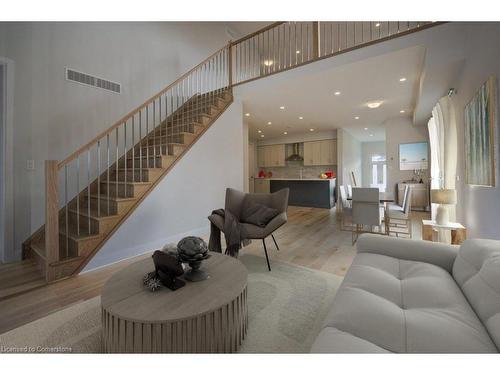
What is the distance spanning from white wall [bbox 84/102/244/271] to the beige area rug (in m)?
1.02

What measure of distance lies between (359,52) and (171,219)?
3752 millimetres

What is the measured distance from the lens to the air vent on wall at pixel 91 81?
3.27 metres

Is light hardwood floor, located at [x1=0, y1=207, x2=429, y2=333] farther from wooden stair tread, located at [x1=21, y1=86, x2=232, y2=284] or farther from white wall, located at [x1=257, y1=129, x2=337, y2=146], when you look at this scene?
white wall, located at [x1=257, y1=129, x2=337, y2=146]

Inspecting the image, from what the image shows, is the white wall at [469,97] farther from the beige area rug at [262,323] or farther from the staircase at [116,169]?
the beige area rug at [262,323]

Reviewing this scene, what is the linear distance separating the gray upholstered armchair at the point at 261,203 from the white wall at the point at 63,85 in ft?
7.95

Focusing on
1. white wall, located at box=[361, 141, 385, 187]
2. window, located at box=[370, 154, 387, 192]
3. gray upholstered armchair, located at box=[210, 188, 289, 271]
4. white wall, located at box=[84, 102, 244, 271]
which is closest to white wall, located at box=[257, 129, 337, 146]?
white wall, located at box=[361, 141, 385, 187]

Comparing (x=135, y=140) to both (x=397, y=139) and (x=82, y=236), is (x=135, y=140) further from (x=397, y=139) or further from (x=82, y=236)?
(x=397, y=139)

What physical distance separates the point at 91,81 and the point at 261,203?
128 inches

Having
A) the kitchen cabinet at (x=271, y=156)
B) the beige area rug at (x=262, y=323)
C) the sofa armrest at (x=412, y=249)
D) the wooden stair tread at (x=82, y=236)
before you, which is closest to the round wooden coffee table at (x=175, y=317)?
the beige area rug at (x=262, y=323)

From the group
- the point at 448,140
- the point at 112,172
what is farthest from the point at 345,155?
the point at 112,172
